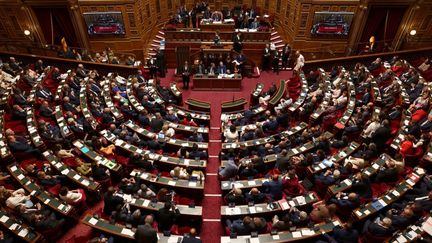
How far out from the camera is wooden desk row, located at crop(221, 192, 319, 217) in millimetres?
7592

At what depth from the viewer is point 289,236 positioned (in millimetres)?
6953

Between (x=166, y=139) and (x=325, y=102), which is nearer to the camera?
(x=166, y=139)

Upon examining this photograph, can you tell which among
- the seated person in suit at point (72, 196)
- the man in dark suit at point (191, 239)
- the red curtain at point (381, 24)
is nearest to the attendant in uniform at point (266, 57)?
the red curtain at point (381, 24)

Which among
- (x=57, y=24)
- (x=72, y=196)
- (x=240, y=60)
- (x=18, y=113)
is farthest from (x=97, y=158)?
(x=57, y=24)

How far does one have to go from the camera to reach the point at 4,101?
11.0 metres

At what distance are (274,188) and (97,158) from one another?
4971 millimetres

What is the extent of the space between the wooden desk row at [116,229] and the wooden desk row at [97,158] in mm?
1833

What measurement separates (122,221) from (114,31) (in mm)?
11543

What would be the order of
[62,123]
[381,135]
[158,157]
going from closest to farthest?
[381,135] < [158,157] < [62,123]

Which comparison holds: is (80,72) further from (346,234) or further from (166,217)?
(346,234)

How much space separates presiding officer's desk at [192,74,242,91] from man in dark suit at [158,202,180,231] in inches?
320

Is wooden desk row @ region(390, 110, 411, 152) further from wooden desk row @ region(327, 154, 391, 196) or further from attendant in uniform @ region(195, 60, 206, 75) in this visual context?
attendant in uniform @ region(195, 60, 206, 75)

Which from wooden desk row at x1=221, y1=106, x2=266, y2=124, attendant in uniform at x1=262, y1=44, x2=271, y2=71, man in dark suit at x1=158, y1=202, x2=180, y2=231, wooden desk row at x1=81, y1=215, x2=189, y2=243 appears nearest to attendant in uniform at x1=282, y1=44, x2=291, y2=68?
attendant in uniform at x1=262, y1=44, x2=271, y2=71

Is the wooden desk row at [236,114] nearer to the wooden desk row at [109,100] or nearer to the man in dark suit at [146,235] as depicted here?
the wooden desk row at [109,100]
